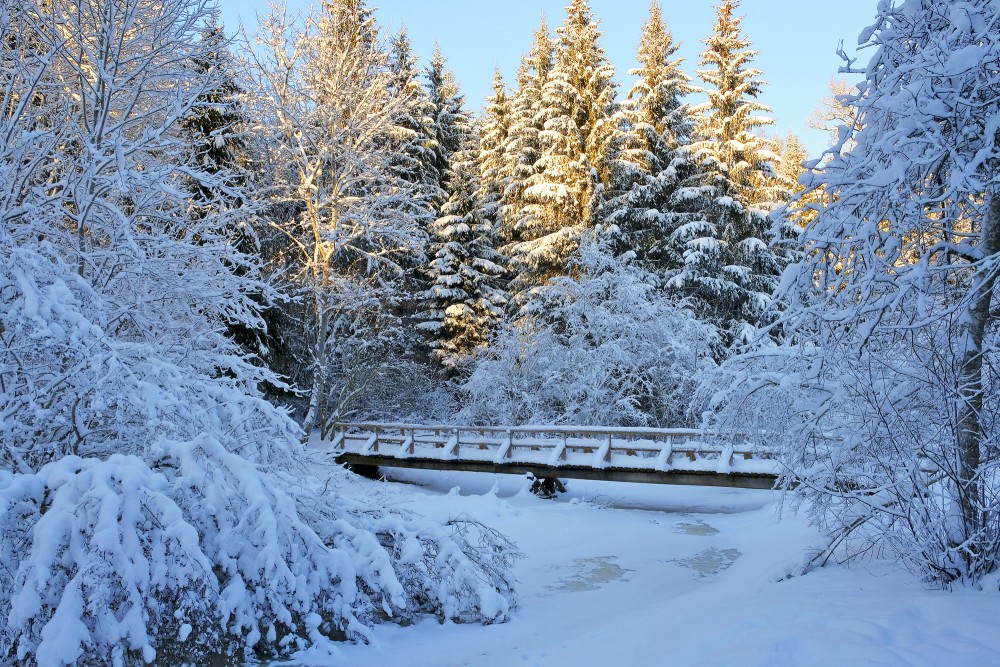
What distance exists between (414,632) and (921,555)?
4.12 meters

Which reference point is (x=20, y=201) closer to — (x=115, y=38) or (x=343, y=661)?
(x=115, y=38)

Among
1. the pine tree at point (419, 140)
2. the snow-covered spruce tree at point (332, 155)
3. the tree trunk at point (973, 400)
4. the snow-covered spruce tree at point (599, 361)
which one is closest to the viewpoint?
the tree trunk at point (973, 400)

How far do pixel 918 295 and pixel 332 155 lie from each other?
17057 millimetres

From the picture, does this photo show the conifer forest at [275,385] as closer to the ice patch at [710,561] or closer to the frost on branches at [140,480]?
the frost on branches at [140,480]

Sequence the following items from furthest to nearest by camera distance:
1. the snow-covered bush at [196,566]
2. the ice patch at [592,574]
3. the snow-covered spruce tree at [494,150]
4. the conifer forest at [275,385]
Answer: the snow-covered spruce tree at [494,150]
the ice patch at [592,574]
the conifer forest at [275,385]
the snow-covered bush at [196,566]

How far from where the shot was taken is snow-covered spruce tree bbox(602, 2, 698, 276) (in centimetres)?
2352

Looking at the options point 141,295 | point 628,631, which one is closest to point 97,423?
point 141,295

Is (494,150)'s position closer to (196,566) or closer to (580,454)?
(580,454)

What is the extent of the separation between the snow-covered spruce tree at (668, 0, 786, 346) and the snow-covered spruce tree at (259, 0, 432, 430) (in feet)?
29.0

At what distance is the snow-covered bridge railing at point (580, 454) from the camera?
1307 cm

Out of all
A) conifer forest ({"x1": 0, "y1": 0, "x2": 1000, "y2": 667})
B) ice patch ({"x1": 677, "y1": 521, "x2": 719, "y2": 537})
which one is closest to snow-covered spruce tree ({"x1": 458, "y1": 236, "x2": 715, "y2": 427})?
ice patch ({"x1": 677, "y1": 521, "x2": 719, "y2": 537})

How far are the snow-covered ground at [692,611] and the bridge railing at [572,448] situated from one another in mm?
1260

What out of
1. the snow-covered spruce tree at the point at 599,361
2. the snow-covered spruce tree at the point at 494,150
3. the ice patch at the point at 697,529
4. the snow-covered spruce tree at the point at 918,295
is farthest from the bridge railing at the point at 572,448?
the snow-covered spruce tree at the point at 494,150

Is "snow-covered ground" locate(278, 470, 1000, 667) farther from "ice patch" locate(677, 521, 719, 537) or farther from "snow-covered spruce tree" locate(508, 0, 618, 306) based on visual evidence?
"snow-covered spruce tree" locate(508, 0, 618, 306)
